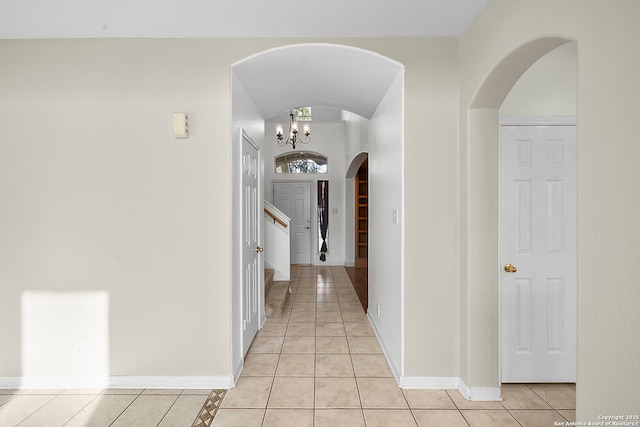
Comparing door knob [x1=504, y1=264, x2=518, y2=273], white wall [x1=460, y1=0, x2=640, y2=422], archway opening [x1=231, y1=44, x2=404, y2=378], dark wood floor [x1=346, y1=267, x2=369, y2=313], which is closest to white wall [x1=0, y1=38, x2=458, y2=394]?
archway opening [x1=231, y1=44, x2=404, y2=378]

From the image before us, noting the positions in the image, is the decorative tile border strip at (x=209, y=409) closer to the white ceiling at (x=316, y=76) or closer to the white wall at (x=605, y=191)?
the white wall at (x=605, y=191)

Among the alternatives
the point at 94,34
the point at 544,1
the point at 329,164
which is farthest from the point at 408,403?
the point at 329,164

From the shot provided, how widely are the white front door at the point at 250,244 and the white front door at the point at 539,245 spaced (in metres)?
2.14

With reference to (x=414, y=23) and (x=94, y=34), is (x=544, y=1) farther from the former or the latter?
(x=94, y=34)

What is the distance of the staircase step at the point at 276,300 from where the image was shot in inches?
159

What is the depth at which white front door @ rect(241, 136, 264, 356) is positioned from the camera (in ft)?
9.65

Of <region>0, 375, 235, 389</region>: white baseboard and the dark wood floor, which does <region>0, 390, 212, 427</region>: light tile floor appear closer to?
<region>0, 375, 235, 389</region>: white baseboard

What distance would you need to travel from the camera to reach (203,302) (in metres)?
2.49

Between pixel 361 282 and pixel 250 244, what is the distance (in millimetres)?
3350

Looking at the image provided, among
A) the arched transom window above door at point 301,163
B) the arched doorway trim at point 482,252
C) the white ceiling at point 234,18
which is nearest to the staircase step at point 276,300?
the arched doorway trim at point 482,252

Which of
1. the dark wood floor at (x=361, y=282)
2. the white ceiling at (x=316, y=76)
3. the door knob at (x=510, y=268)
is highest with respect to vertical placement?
the white ceiling at (x=316, y=76)

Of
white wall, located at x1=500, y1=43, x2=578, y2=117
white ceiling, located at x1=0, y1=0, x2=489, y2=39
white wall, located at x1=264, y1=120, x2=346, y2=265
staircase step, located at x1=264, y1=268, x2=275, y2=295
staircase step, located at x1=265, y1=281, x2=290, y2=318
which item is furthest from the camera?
white wall, located at x1=264, y1=120, x2=346, y2=265

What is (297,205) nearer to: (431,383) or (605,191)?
(431,383)

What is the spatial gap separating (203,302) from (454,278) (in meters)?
1.94
